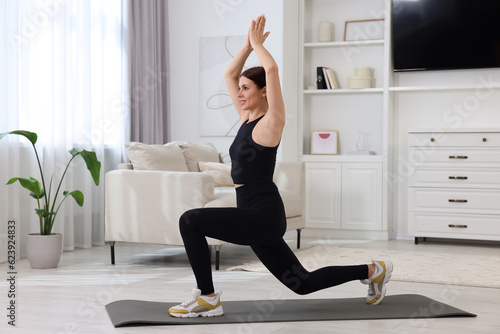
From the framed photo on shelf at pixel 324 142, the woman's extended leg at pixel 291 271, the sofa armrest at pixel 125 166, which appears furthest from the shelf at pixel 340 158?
the woman's extended leg at pixel 291 271

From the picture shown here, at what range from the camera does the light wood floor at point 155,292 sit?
2637mm

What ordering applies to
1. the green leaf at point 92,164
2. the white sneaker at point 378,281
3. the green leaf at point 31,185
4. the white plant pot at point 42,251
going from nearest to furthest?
the white sneaker at point 378,281 → the green leaf at point 31,185 → the white plant pot at point 42,251 → the green leaf at point 92,164

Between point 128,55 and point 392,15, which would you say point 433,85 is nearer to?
point 392,15

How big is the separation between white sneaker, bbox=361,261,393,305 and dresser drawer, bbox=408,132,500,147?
2682 millimetres

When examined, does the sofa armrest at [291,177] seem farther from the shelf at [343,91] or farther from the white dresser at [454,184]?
the shelf at [343,91]

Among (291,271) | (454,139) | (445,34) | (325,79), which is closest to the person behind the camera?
(291,271)

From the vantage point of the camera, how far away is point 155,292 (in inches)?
134

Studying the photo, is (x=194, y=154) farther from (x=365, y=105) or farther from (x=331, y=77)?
(x=365, y=105)

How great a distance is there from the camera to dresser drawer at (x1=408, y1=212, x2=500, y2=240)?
5316 millimetres

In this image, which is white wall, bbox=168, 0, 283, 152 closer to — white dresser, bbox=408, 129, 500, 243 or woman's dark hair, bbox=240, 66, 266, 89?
white dresser, bbox=408, 129, 500, 243

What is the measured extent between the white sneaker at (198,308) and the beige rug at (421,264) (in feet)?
4.44

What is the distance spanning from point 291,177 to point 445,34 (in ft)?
6.19

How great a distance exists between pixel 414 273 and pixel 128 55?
10.1ft

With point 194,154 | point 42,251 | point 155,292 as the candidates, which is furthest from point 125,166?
point 155,292
